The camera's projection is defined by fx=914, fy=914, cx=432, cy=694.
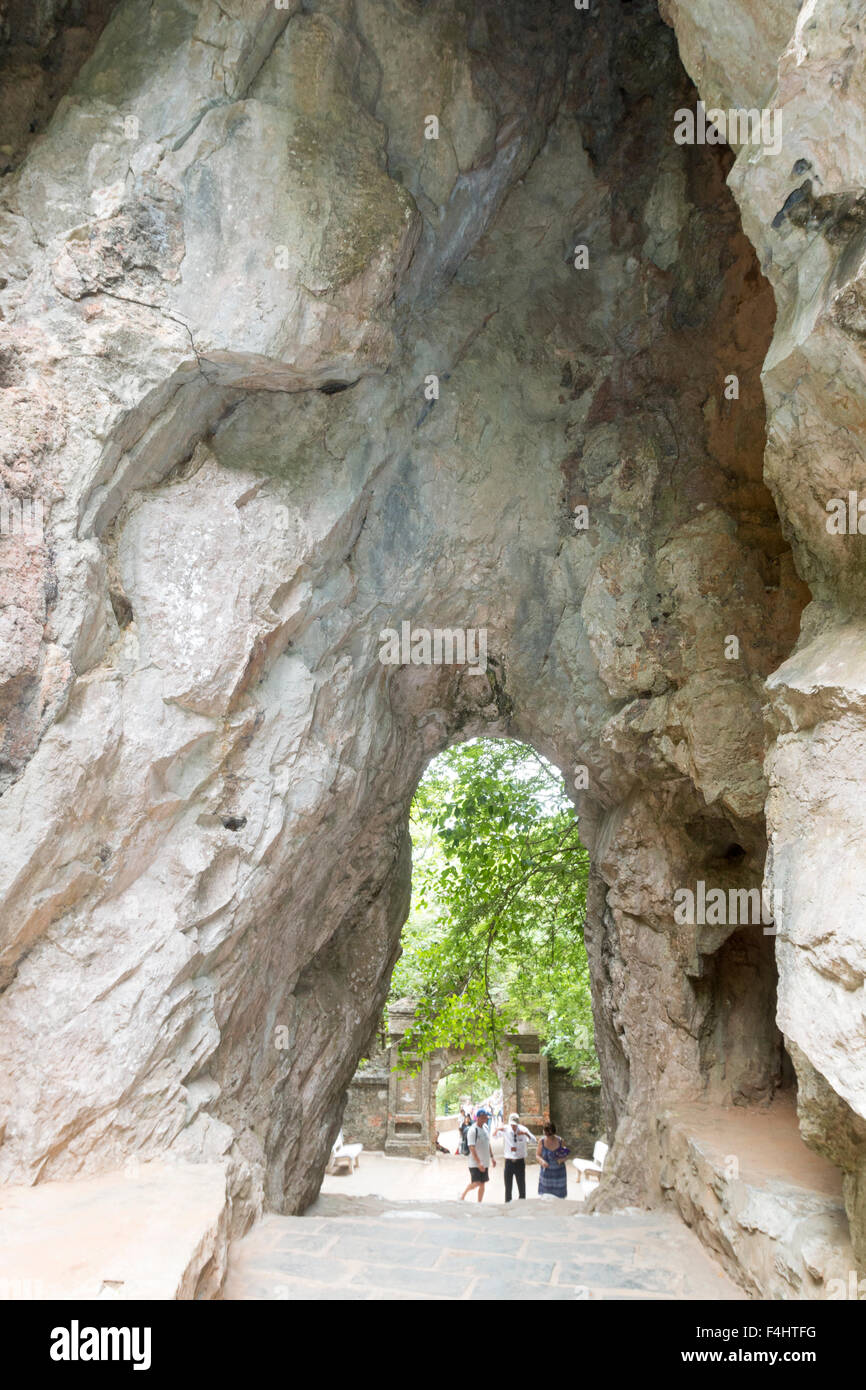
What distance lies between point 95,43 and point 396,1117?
14207 mm

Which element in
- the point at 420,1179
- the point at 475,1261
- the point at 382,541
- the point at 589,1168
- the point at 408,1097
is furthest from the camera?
the point at 408,1097

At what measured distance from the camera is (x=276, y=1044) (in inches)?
241

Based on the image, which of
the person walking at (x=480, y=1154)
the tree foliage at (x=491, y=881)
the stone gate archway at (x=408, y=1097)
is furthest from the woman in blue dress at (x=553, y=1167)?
the stone gate archway at (x=408, y=1097)

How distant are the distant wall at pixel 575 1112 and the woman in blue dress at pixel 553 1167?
5636 millimetres

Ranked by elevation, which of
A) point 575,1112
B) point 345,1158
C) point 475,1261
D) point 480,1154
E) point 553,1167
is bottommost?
point 345,1158

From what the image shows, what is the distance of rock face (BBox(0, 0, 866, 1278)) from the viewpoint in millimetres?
3811

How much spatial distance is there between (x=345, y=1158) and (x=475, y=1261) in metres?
10.3

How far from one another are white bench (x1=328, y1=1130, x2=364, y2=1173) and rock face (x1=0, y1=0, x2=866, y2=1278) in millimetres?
6095

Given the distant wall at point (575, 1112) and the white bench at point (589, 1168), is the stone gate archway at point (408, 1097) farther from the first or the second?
the white bench at point (589, 1168)

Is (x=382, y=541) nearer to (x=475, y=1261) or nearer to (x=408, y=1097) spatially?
(x=475, y=1261)

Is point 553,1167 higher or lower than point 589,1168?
higher

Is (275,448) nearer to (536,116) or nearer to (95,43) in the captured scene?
(95,43)

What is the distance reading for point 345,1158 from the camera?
13.1 m

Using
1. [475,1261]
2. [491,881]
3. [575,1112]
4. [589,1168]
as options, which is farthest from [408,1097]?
[475,1261]
